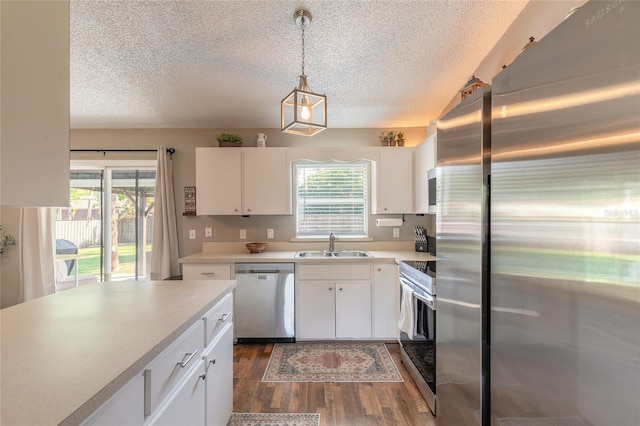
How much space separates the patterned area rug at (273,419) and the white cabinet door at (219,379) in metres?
0.14

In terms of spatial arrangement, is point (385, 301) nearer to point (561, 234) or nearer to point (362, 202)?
point (362, 202)

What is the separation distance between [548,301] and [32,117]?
4.61 feet

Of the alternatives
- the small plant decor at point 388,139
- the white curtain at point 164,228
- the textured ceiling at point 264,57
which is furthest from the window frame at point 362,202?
the white curtain at point 164,228

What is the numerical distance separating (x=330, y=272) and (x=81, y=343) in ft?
7.20

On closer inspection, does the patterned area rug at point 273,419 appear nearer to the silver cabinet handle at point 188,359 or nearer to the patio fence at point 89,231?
the silver cabinet handle at point 188,359

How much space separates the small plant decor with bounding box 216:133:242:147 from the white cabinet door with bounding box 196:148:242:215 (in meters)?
0.09

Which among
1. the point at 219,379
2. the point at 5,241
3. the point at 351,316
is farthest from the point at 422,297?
the point at 5,241

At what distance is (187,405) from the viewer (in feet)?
3.81

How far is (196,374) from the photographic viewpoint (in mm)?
1260

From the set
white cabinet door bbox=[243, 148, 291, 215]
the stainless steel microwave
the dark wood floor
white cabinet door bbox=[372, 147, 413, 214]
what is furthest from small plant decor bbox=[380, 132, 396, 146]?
the dark wood floor

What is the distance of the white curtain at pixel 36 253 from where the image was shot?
10.8ft

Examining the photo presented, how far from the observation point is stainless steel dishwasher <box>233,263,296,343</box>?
9.53ft

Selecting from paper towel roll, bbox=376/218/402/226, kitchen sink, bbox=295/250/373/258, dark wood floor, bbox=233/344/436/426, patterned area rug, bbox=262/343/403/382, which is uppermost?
paper towel roll, bbox=376/218/402/226

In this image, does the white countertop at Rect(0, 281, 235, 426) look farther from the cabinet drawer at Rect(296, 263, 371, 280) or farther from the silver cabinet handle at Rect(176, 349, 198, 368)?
the cabinet drawer at Rect(296, 263, 371, 280)
